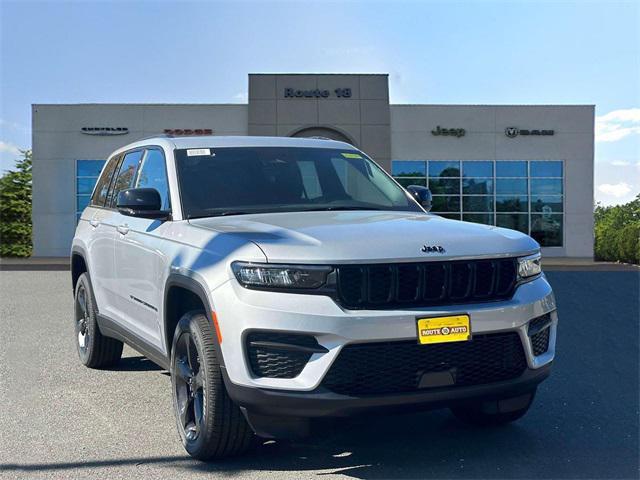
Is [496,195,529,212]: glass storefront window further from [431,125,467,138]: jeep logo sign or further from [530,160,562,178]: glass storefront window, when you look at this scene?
[431,125,467,138]: jeep logo sign

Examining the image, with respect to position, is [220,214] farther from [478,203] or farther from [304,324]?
[478,203]

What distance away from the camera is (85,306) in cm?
692

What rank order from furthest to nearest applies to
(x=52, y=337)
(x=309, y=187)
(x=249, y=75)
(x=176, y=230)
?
(x=249, y=75), (x=52, y=337), (x=309, y=187), (x=176, y=230)

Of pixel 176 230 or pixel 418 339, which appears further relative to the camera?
pixel 176 230

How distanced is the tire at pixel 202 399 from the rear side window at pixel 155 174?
3.63 ft

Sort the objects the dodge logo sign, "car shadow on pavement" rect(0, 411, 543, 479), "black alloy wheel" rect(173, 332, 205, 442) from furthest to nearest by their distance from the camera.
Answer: the dodge logo sign → "black alloy wheel" rect(173, 332, 205, 442) → "car shadow on pavement" rect(0, 411, 543, 479)

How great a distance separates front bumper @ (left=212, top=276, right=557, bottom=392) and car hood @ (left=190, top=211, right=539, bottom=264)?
23cm

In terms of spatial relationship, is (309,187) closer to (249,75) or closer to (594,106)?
(249,75)

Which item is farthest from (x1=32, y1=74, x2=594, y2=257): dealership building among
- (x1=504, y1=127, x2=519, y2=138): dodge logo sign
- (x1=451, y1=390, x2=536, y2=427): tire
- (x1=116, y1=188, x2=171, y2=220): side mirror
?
(x1=451, y1=390, x2=536, y2=427): tire

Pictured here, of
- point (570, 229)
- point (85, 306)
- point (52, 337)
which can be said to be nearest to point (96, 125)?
point (570, 229)

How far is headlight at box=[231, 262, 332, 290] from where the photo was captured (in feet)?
12.0

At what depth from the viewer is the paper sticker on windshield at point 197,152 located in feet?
17.3

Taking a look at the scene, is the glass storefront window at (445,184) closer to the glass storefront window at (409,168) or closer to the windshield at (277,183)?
the glass storefront window at (409,168)

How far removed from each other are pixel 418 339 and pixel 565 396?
2710mm
